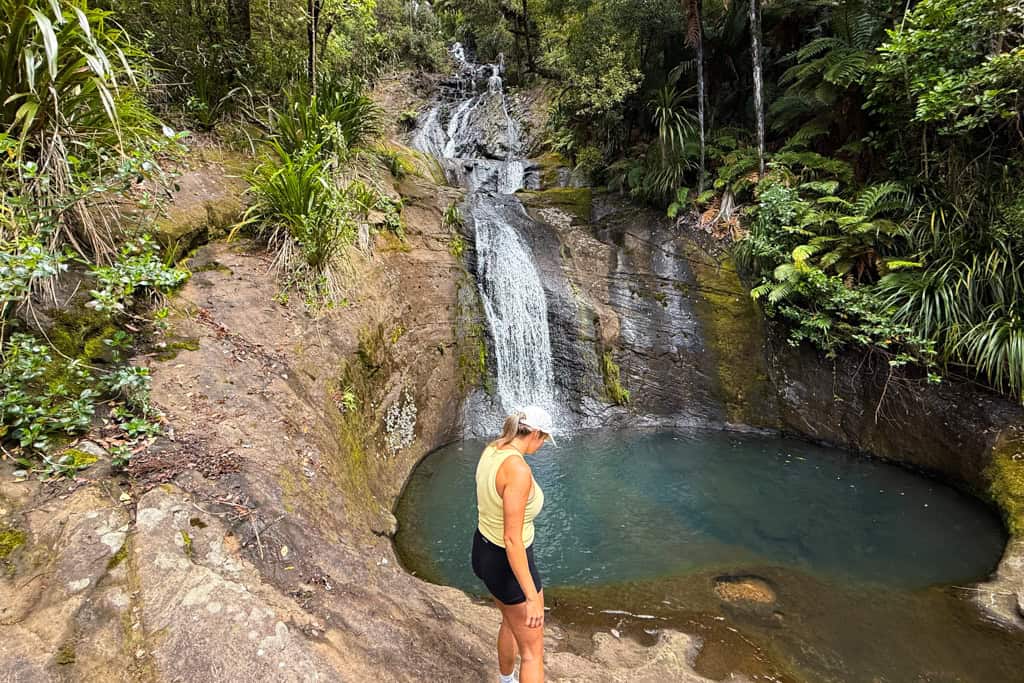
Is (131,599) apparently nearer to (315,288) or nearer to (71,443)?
(71,443)

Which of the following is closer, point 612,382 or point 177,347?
point 177,347

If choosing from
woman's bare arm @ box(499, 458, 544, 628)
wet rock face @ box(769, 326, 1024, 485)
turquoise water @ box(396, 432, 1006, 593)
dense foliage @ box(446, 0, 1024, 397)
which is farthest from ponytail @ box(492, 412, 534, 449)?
wet rock face @ box(769, 326, 1024, 485)

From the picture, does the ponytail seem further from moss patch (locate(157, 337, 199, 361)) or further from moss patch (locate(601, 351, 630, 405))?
moss patch (locate(601, 351, 630, 405))

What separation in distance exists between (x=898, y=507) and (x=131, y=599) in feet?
21.8

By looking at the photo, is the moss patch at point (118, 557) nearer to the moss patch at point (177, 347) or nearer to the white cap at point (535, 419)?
the moss patch at point (177, 347)

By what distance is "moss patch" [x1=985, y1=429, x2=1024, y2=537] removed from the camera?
180 inches

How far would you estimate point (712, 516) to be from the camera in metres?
5.05

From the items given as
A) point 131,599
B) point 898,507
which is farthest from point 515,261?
point 131,599

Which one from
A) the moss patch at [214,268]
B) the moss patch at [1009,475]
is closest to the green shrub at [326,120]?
the moss patch at [214,268]

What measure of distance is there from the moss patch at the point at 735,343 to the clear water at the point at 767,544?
0.55 meters

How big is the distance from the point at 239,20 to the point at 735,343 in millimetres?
7802

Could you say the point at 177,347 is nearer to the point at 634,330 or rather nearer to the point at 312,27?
the point at 312,27

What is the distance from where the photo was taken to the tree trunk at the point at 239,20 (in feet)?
19.1

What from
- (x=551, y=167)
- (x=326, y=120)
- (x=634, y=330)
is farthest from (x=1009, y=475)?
(x=551, y=167)
